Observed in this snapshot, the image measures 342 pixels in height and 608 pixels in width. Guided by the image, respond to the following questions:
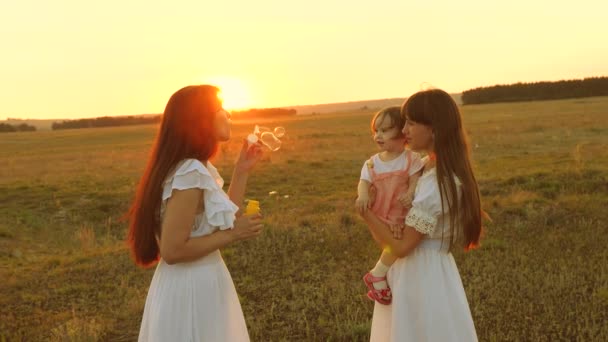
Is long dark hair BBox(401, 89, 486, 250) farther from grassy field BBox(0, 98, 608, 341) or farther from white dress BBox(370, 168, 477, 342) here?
grassy field BBox(0, 98, 608, 341)

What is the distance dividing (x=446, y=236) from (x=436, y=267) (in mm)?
162

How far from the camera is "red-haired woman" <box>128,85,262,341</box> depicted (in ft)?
8.73

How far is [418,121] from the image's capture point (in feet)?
9.66

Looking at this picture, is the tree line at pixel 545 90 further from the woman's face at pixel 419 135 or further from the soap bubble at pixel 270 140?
the woman's face at pixel 419 135

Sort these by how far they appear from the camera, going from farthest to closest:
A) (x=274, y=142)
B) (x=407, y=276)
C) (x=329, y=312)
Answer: (x=329, y=312)
(x=274, y=142)
(x=407, y=276)

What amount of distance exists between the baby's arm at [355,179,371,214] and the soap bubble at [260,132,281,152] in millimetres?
569

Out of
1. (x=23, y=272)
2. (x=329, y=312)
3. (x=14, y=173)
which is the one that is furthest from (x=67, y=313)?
(x=14, y=173)

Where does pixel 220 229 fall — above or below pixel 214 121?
below

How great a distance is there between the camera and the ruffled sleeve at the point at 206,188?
104 inches

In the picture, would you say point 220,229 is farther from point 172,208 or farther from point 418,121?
point 418,121

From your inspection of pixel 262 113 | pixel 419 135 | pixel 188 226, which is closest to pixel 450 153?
pixel 419 135

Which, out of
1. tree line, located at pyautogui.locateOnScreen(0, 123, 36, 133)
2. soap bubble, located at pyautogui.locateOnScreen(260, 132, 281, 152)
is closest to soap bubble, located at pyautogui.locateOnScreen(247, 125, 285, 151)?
soap bubble, located at pyautogui.locateOnScreen(260, 132, 281, 152)

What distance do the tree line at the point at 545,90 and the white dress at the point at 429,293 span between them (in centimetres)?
8872

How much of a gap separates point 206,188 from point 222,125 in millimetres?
341
